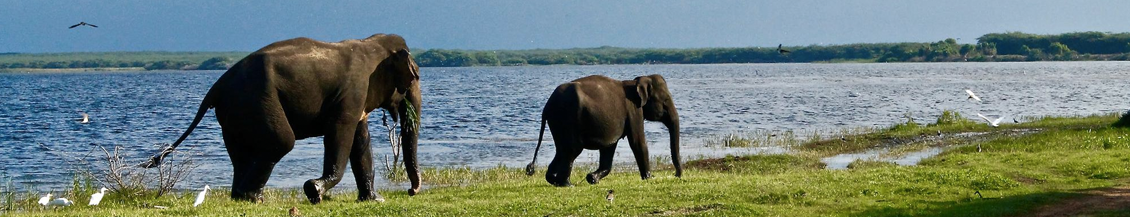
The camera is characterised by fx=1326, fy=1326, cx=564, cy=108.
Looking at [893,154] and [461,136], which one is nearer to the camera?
[893,154]

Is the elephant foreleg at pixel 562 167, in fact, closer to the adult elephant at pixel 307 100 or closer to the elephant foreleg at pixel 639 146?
the elephant foreleg at pixel 639 146

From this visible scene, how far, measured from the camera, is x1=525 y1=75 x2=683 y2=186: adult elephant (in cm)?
1916

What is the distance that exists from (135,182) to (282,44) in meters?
8.31

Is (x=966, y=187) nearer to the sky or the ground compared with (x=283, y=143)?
nearer to the ground

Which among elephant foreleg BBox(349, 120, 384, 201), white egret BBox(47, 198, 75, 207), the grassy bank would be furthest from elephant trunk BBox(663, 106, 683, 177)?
white egret BBox(47, 198, 75, 207)

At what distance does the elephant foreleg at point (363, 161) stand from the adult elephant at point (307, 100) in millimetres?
14

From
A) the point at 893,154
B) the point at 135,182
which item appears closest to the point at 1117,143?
the point at 893,154

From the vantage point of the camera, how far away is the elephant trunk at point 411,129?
51.7ft

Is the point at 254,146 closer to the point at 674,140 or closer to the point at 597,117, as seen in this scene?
the point at 597,117

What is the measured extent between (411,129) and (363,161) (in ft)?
2.43

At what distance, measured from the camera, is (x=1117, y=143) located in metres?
26.8

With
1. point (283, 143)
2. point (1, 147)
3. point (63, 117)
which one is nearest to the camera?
point (283, 143)

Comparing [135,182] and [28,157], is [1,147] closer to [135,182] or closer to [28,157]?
[28,157]

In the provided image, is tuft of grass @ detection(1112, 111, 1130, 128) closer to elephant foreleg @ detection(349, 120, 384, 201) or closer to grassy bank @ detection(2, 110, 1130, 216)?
grassy bank @ detection(2, 110, 1130, 216)
